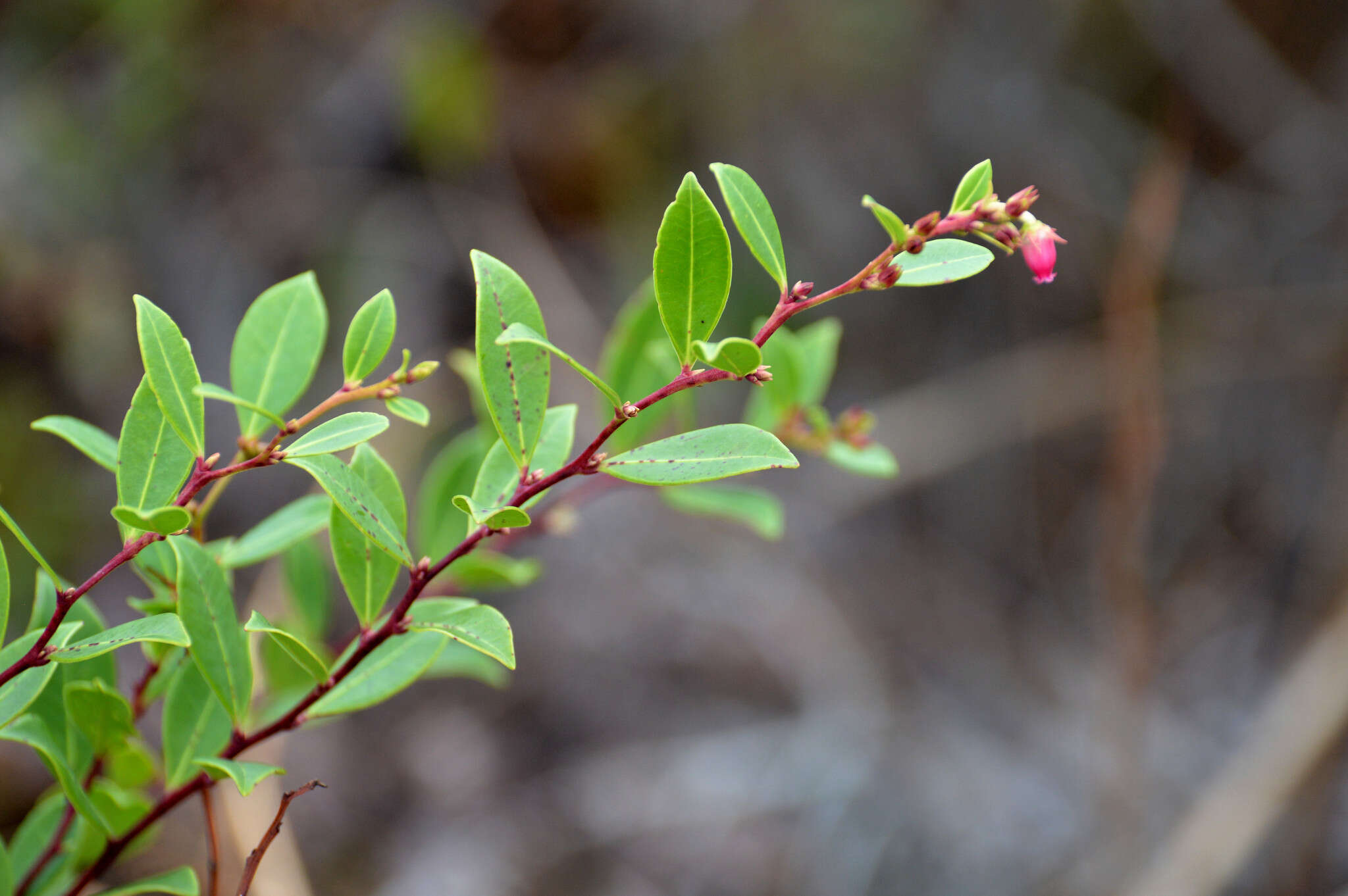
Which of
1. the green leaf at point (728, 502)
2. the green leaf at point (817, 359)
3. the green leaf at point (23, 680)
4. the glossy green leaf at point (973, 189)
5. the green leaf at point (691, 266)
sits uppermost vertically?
the glossy green leaf at point (973, 189)

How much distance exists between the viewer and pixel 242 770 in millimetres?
322

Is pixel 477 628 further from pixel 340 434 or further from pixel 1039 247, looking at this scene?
pixel 1039 247

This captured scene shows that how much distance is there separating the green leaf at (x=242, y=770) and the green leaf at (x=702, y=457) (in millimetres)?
171

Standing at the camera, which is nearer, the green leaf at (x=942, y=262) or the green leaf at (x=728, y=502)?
the green leaf at (x=942, y=262)

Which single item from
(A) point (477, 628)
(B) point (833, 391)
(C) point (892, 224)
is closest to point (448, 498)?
(A) point (477, 628)

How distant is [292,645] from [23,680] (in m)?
0.10

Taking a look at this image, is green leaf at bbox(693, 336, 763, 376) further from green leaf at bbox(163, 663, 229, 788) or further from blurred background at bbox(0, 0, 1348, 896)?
blurred background at bbox(0, 0, 1348, 896)

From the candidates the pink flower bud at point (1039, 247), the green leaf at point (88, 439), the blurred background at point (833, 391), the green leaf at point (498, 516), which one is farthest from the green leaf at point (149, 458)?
the blurred background at point (833, 391)

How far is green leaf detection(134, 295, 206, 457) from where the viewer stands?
12.1 inches

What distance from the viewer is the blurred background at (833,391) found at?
4.79ft

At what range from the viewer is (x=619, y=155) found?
1922mm

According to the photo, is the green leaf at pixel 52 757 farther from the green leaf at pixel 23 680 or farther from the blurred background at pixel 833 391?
the blurred background at pixel 833 391

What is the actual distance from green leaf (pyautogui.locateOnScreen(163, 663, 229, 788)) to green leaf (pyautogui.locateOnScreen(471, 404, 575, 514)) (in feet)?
0.54

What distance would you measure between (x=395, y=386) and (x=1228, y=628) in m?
1.93
